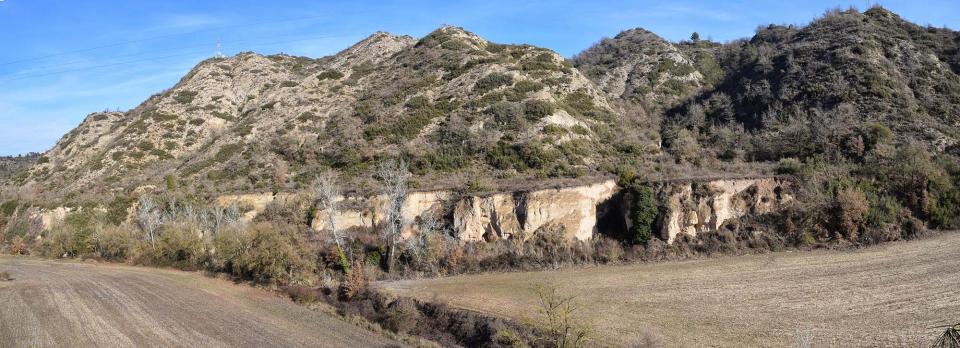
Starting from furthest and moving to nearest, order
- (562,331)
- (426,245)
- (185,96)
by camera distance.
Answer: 1. (185,96)
2. (426,245)
3. (562,331)

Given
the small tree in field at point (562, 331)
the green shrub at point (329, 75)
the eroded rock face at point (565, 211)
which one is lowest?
the small tree in field at point (562, 331)

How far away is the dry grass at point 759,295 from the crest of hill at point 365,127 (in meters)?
13.3

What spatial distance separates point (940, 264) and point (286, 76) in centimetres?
8683

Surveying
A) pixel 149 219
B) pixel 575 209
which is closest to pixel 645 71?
pixel 575 209

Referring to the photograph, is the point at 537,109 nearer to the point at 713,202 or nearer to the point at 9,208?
the point at 713,202

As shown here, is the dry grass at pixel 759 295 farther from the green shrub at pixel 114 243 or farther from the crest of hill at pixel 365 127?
the green shrub at pixel 114 243

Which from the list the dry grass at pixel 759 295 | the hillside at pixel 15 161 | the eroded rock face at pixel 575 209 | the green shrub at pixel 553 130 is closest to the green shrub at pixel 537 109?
the green shrub at pixel 553 130

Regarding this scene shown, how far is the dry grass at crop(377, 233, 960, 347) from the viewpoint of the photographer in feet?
67.9

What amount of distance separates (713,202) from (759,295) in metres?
11.4

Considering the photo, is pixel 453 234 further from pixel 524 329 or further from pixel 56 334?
pixel 56 334

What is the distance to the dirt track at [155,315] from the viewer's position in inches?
938

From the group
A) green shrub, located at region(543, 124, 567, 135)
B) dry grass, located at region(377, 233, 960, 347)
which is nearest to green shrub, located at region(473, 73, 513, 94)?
green shrub, located at region(543, 124, 567, 135)

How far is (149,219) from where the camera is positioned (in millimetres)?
42125

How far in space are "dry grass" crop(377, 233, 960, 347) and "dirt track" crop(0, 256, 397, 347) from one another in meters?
6.12
